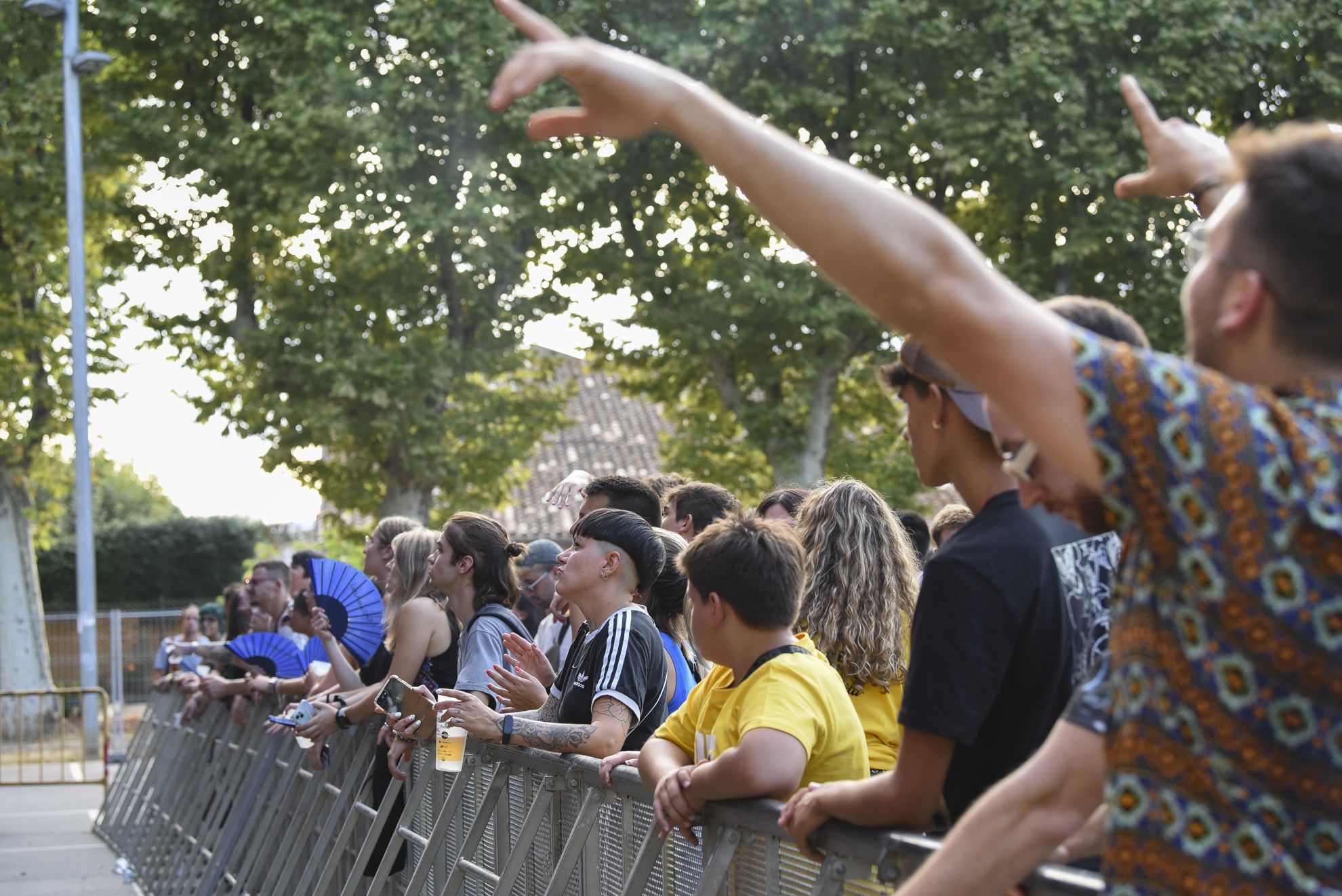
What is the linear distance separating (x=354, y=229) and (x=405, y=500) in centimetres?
413

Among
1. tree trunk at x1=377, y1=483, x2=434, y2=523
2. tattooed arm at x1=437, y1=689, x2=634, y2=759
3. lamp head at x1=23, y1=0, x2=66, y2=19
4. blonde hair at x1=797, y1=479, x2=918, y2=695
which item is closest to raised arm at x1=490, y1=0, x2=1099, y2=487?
blonde hair at x1=797, y1=479, x2=918, y2=695

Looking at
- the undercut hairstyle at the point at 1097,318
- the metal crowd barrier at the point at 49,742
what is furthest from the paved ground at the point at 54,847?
the undercut hairstyle at the point at 1097,318

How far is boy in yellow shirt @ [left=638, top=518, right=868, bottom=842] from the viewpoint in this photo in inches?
132

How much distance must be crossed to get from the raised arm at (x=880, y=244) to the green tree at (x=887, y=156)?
69.5 feet

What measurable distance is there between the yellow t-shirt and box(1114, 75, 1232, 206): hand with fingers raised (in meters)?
1.39

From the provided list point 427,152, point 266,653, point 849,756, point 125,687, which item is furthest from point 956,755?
point 125,687

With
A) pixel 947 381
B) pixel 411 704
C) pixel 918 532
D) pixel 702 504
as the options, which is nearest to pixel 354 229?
pixel 918 532

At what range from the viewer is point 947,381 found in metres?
2.70

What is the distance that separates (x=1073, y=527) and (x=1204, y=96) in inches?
858

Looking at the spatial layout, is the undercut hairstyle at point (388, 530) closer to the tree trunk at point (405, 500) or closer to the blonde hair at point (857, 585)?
the blonde hair at point (857, 585)

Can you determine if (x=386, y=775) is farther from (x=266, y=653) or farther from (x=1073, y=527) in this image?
(x=1073, y=527)

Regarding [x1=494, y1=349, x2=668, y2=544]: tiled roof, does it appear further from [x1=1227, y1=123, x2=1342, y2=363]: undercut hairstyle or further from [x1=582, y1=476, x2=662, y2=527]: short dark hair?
[x1=1227, y1=123, x2=1342, y2=363]: undercut hairstyle

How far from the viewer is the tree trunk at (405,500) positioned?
74.6 feet

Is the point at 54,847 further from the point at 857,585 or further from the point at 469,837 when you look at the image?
the point at 857,585
